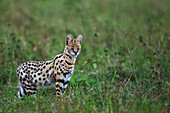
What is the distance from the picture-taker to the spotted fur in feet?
17.6

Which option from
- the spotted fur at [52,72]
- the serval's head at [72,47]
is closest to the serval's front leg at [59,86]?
the spotted fur at [52,72]

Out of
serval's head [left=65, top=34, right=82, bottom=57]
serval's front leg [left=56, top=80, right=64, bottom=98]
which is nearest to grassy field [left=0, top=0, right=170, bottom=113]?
serval's front leg [left=56, top=80, right=64, bottom=98]

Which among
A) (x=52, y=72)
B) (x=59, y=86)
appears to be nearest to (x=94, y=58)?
(x=52, y=72)

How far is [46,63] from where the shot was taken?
5.75 meters

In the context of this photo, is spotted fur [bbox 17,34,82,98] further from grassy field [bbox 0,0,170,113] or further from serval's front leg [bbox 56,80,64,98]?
grassy field [bbox 0,0,170,113]

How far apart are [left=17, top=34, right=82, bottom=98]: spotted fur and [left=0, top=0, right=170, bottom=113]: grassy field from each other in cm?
27

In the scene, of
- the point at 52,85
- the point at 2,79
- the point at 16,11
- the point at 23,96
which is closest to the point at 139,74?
the point at 52,85

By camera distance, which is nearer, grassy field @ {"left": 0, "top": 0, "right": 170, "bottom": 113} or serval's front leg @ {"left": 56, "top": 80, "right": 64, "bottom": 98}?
grassy field @ {"left": 0, "top": 0, "right": 170, "bottom": 113}

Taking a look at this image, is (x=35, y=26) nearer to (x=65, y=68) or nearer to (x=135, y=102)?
(x=65, y=68)

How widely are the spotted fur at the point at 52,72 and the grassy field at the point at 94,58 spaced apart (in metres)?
0.27

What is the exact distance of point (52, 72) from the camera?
18.2ft

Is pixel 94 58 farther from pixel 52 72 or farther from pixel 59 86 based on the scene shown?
pixel 59 86

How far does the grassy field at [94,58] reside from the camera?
15.6ft

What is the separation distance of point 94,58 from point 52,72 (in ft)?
8.59
